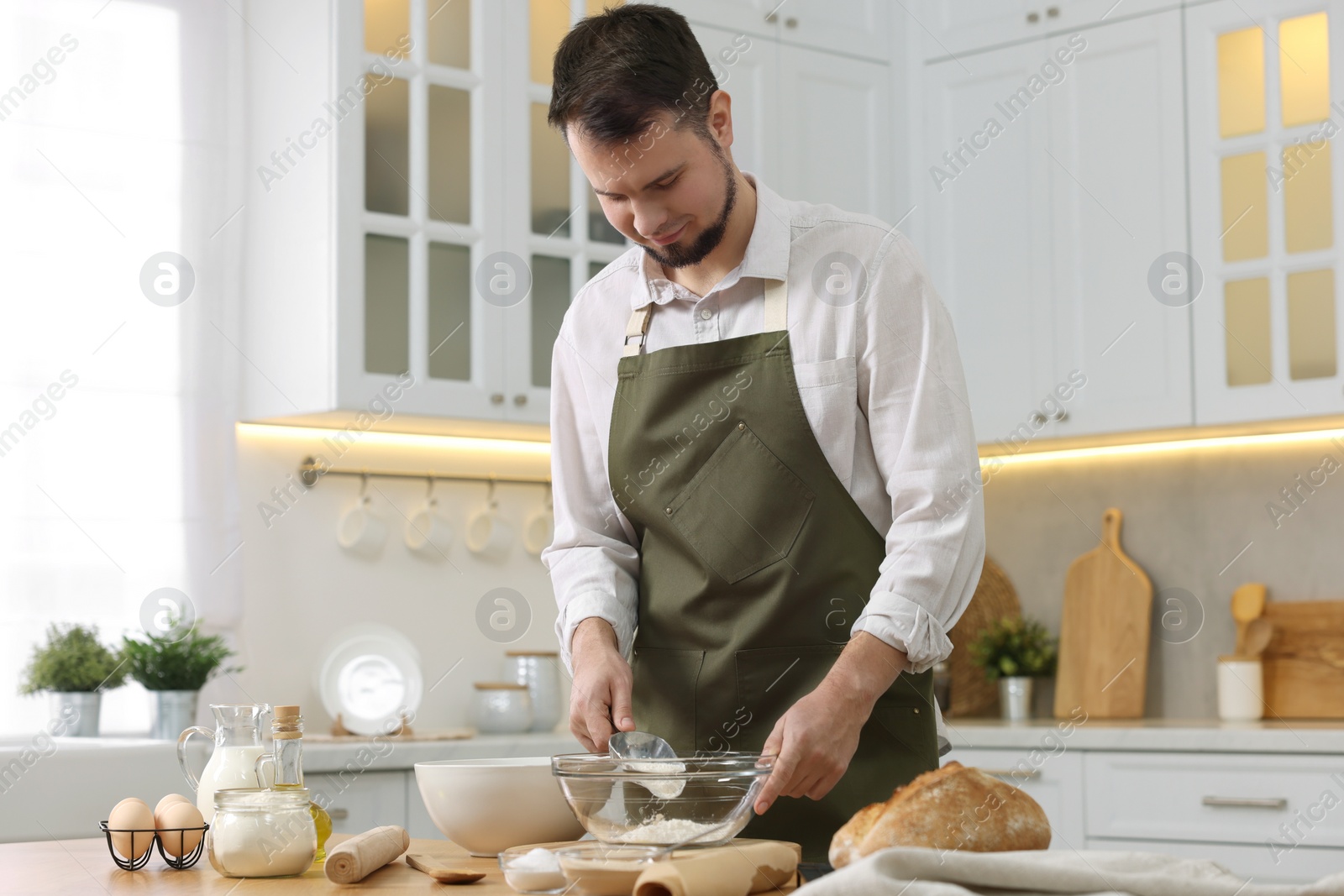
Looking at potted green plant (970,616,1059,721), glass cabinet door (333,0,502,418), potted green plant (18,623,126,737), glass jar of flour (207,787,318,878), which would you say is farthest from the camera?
potted green plant (970,616,1059,721)

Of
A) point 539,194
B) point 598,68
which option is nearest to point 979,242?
point 539,194

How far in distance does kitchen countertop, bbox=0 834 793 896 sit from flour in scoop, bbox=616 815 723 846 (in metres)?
0.08

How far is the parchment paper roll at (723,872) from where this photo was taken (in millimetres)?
924

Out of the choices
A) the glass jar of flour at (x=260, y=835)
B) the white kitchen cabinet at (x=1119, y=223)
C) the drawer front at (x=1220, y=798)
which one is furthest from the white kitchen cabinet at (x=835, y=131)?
the glass jar of flour at (x=260, y=835)

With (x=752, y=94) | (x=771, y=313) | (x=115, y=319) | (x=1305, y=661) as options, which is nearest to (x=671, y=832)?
(x=771, y=313)

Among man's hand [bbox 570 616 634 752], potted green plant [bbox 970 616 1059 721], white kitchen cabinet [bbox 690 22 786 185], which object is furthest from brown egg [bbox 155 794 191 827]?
potted green plant [bbox 970 616 1059 721]

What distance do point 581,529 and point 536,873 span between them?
70cm

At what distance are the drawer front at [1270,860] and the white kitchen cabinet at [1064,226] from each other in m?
0.94

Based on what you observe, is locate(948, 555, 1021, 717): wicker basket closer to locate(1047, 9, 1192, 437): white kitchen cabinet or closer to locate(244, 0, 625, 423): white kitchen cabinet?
locate(1047, 9, 1192, 437): white kitchen cabinet

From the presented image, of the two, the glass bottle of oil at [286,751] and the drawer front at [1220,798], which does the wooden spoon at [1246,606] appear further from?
the glass bottle of oil at [286,751]

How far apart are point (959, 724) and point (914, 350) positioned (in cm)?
205

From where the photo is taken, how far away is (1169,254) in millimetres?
3229

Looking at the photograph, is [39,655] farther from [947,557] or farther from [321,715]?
[947,557]

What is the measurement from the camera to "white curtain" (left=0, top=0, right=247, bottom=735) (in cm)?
291
